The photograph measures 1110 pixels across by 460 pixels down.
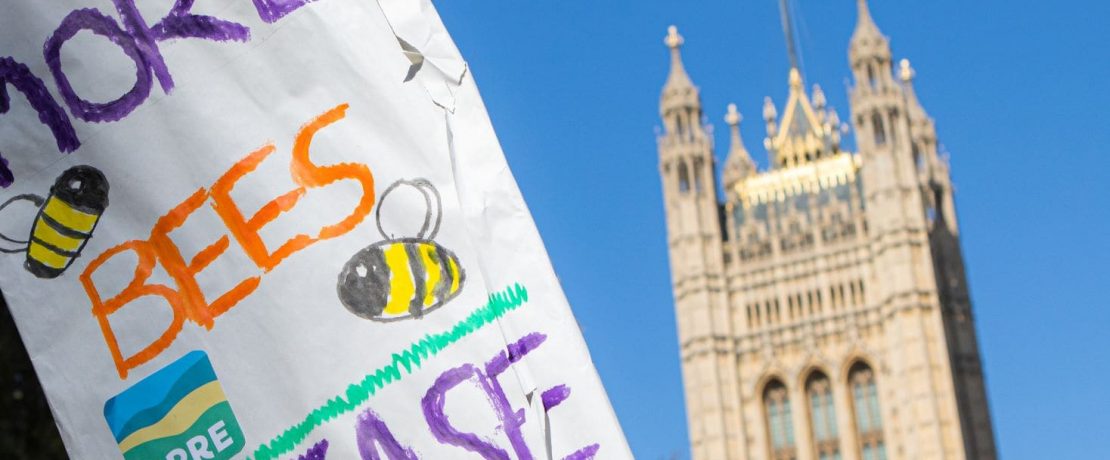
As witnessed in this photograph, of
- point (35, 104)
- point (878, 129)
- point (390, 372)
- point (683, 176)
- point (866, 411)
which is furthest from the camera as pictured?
point (683, 176)

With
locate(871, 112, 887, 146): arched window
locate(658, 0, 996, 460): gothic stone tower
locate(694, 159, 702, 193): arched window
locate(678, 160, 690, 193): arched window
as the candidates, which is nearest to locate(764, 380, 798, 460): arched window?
locate(658, 0, 996, 460): gothic stone tower

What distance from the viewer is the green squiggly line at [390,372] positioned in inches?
57.2

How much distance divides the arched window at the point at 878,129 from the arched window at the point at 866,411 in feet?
19.0

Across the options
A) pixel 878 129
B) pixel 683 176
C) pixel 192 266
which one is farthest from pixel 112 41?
pixel 683 176

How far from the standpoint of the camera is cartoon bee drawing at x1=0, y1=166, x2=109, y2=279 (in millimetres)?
1535

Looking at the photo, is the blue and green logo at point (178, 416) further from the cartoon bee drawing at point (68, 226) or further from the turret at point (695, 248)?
the turret at point (695, 248)

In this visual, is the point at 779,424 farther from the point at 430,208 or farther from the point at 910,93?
the point at 430,208

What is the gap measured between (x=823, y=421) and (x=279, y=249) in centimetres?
4477

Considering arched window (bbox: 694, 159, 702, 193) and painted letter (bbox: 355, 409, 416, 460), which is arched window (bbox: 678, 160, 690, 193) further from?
painted letter (bbox: 355, 409, 416, 460)

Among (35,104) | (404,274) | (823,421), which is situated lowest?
(404,274)

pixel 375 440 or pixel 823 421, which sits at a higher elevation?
pixel 823 421

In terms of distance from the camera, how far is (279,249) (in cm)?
147

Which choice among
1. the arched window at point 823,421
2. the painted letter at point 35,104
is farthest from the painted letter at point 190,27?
the arched window at point 823,421

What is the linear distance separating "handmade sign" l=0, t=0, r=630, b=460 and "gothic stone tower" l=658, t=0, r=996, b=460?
1701 inches
